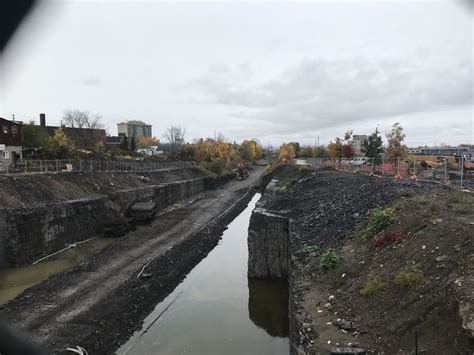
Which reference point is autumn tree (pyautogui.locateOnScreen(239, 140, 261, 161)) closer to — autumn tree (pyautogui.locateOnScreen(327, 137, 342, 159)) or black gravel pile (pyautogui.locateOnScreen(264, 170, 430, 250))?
autumn tree (pyautogui.locateOnScreen(327, 137, 342, 159))

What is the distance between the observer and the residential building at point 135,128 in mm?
145100

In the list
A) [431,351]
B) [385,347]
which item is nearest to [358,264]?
[385,347]

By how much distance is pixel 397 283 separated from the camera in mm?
7723

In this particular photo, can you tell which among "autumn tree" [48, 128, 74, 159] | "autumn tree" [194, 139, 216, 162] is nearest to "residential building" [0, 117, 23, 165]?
"autumn tree" [48, 128, 74, 159]

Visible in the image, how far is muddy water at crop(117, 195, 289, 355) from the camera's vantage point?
492 inches

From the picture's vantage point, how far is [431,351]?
5445 mm

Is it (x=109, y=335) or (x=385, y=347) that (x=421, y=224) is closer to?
(x=385, y=347)

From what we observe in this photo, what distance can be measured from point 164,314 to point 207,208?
26433 millimetres

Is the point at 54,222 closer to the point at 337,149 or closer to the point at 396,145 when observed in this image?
the point at 396,145

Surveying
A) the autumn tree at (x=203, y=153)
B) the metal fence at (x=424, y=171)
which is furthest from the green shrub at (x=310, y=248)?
the autumn tree at (x=203, y=153)

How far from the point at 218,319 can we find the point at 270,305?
2.48 m

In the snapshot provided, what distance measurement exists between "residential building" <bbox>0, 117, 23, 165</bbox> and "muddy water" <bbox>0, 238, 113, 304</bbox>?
16.8 meters

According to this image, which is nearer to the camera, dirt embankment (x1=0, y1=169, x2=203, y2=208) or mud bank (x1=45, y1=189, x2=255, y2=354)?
mud bank (x1=45, y1=189, x2=255, y2=354)

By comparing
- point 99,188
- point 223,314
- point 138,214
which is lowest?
point 223,314
